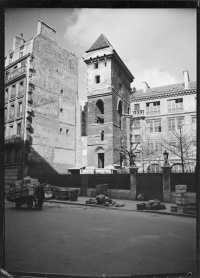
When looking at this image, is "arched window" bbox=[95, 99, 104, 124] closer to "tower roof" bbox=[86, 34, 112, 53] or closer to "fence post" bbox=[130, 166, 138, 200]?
"tower roof" bbox=[86, 34, 112, 53]

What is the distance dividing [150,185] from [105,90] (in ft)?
20.8

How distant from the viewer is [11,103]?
16.6 ft

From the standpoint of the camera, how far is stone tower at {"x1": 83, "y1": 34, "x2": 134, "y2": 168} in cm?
514

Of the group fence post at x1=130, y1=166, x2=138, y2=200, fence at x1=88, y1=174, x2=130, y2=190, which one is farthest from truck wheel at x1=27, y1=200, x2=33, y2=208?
fence post at x1=130, y1=166, x2=138, y2=200

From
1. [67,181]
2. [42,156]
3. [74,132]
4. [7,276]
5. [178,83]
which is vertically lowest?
[7,276]

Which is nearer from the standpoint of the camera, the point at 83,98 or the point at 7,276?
the point at 7,276

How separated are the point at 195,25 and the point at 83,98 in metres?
2.91

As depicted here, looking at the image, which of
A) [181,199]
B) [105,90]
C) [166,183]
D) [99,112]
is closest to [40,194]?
[99,112]

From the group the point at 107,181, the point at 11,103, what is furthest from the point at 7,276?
the point at 107,181

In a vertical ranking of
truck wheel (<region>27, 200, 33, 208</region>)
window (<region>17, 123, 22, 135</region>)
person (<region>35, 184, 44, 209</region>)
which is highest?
window (<region>17, 123, 22, 135</region>)

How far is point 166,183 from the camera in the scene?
33.5 ft

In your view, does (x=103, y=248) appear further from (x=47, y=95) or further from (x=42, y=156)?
(x=47, y=95)

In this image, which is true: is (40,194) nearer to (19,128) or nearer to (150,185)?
(19,128)

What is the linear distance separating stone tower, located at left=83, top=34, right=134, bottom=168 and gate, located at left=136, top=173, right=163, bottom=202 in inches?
88.3
